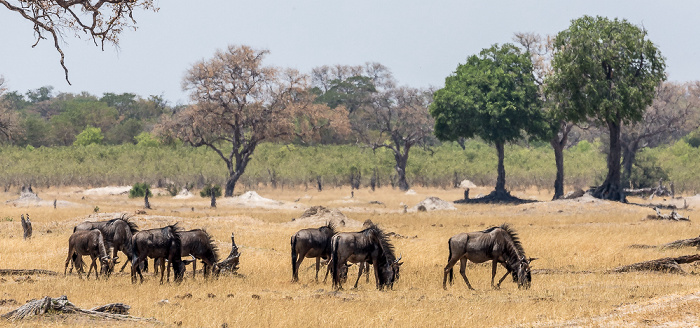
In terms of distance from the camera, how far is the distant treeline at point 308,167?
3093 inches

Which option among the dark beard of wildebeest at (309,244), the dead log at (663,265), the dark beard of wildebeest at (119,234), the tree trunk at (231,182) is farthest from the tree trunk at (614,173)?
the dark beard of wildebeest at (119,234)

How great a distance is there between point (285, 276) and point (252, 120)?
156 feet

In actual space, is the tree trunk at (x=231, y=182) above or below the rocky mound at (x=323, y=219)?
above

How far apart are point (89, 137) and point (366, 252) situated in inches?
3699

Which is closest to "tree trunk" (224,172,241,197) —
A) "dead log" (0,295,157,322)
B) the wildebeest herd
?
the wildebeest herd

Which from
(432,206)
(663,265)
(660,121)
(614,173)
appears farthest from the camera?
(660,121)

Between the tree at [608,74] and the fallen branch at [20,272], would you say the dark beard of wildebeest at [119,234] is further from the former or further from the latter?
the tree at [608,74]

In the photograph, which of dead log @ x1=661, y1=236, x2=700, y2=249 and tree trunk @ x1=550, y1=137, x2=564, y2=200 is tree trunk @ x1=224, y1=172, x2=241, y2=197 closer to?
tree trunk @ x1=550, y1=137, x2=564, y2=200

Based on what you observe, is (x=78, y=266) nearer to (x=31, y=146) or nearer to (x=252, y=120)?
(x=252, y=120)

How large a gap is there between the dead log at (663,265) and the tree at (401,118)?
59637 millimetres

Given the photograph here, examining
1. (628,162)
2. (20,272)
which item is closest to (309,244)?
(20,272)

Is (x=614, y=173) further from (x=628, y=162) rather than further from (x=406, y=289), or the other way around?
(x=406, y=289)

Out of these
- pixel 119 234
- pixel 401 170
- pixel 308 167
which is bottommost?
pixel 119 234

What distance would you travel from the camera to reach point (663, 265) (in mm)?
21828
